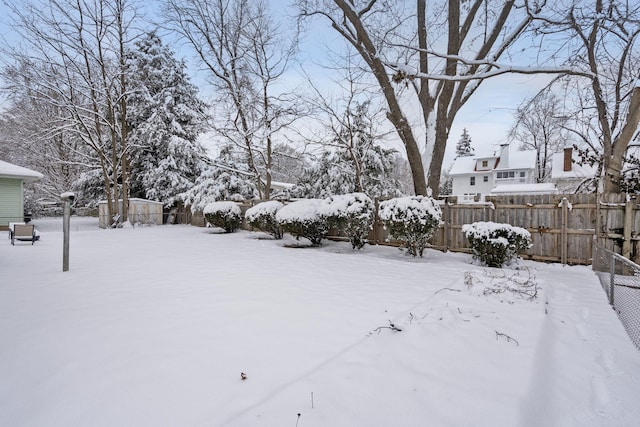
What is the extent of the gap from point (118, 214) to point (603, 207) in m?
20.8

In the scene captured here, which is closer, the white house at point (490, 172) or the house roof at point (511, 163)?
the house roof at point (511, 163)

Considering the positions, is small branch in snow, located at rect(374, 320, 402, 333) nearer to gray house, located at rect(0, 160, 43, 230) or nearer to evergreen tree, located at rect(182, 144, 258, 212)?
evergreen tree, located at rect(182, 144, 258, 212)

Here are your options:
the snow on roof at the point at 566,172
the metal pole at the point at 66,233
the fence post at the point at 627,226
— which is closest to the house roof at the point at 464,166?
the snow on roof at the point at 566,172

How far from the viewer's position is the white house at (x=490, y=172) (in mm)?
32094

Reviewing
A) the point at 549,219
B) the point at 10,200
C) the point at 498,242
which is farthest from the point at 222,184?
the point at 549,219

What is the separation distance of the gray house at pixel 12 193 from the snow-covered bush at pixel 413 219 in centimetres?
1712

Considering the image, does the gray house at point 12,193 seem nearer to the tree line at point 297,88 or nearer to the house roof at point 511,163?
the tree line at point 297,88

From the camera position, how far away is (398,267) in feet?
22.2

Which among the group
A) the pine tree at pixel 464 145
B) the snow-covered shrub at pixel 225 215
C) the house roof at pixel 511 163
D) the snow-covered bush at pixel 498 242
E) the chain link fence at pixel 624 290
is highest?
the pine tree at pixel 464 145

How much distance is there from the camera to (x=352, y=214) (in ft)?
29.1

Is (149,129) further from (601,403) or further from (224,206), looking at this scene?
(601,403)

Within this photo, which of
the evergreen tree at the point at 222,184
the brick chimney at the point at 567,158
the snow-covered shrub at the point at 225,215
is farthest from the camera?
the brick chimney at the point at 567,158

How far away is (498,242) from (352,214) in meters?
3.60

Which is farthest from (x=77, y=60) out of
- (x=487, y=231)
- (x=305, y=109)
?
(x=487, y=231)
